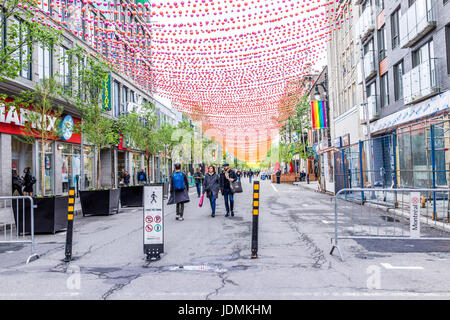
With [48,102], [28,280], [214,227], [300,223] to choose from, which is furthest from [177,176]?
[28,280]

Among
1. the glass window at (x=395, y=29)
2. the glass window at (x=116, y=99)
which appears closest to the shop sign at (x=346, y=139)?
the glass window at (x=395, y=29)

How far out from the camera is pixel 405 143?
1334cm

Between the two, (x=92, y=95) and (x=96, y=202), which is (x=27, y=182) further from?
(x=96, y=202)

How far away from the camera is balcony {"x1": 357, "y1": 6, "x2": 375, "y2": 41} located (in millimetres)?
25602

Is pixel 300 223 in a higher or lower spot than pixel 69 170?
lower

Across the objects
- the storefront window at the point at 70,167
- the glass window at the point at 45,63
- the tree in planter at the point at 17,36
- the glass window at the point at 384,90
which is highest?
the glass window at the point at 45,63

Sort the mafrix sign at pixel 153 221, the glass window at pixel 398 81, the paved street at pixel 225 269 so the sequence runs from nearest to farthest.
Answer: the paved street at pixel 225 269
the mafrix sign at pixel 153 221
the glass window at pixel 398 81

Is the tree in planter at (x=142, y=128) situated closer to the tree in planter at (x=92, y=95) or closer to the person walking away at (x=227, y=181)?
the tree in planter at (x=92, y=95)

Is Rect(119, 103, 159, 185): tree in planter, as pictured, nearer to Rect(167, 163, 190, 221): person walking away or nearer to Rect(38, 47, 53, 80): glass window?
→ Rect(38, 47, 53, 80): glass window

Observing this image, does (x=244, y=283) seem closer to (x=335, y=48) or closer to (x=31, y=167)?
(x=31, y=167)

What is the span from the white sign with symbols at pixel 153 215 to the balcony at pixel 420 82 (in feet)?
50.4

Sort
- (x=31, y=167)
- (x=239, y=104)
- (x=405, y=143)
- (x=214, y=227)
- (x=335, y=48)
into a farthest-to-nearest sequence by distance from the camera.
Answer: (x=335, y=48) → (x=239, y=104) → (x=31, y=167) → (x=405, y=143) → (x=214, y=227)

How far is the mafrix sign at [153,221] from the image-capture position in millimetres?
6523
